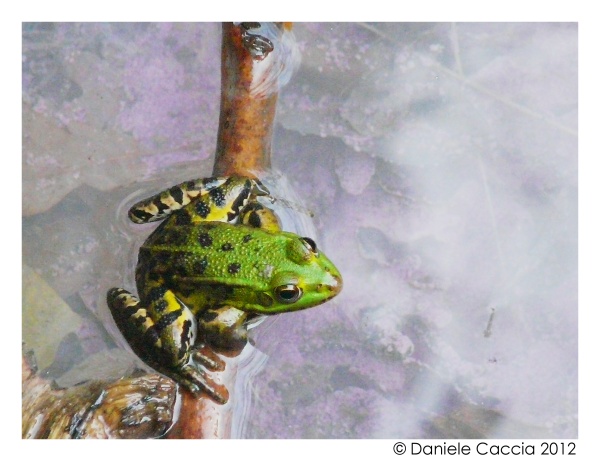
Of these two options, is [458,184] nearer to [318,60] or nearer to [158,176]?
[318,60]

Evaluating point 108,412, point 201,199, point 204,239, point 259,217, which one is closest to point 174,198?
point 201,199

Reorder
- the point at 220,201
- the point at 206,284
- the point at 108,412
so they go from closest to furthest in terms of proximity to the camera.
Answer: the point at 108,412 → the point at 206,284 → the point at 220,201

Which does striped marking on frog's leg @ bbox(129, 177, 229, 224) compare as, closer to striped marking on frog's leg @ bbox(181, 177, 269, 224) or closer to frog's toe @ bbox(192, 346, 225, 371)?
striped marking on frog's leg @ bbox(181, 177, 269, 224)

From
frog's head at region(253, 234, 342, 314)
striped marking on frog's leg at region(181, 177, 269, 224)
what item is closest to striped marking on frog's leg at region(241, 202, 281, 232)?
striped marking on frog's leg at region(181, 177, 269, 224)

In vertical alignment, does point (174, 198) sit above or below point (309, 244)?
above

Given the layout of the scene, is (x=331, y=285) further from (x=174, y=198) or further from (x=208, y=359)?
(x=174, y=198)

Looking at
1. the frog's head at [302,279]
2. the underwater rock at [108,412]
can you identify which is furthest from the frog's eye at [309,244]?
the underwater rock at [108,412]

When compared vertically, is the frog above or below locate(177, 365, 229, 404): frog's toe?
above
